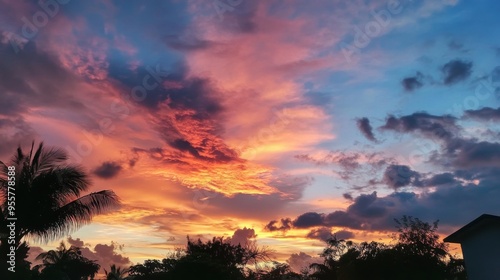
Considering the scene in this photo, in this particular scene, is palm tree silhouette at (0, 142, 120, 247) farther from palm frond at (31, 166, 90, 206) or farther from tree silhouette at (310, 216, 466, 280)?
→ tree silhouette at (310, 216, 466, 280)

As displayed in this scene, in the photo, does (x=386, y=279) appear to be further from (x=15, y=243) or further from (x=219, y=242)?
(x=15, y=243)

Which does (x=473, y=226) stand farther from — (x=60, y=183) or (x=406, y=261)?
(x=60, y=183)

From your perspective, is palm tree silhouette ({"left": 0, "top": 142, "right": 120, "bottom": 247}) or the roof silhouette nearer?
palm tree silhouette ({"left": 0, "top": 142, "right": 120, "bottom": 247})

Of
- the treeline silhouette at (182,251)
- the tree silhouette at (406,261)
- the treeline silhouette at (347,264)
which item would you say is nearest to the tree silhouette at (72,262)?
the treeline silhouette at (182,251)

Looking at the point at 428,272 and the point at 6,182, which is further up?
the point at 6,182

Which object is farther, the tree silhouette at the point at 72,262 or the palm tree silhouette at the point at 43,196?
the tree silhouette at the point at 72,262

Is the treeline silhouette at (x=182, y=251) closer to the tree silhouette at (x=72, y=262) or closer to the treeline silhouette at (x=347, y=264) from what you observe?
the treeline silhouette at (x=347, y=264)

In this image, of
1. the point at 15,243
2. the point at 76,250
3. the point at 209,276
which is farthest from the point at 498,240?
the point at 76,250

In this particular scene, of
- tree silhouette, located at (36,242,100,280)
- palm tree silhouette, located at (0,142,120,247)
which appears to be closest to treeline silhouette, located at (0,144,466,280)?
palm tree silhouette, located at (0,142,120,247)

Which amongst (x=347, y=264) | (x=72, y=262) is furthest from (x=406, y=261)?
(x=72, y=262)

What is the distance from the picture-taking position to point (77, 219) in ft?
57.5

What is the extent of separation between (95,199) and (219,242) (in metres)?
19.9

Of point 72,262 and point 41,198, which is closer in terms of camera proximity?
point 41,198

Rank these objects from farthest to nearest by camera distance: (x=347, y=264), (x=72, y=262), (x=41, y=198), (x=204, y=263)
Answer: (x=72, y=262), (x=347, y=264), (x=204, y=263), (x=41, y=198)
